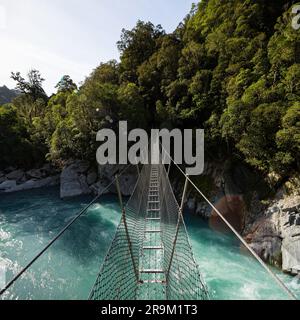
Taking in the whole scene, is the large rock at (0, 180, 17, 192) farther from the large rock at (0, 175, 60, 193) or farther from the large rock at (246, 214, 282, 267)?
the large rock at (246, 214, 282, 267)

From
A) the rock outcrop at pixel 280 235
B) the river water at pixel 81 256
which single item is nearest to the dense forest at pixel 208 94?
the rock outcrop at pixel 280 235

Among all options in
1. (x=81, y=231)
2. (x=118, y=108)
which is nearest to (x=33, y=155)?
(x=118, y=108)

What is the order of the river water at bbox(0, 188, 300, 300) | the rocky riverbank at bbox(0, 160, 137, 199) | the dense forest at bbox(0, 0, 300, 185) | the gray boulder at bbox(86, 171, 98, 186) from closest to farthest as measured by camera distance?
1. the river water at bbox(0, 188, 300, 300)
2. the dense forest at bbox(0, 0, 300, 185)
3. the rocky riverbank at bbox(0, 160, 137, 199)
4. the gray boulder at bbox(86, 171, 98, 186)

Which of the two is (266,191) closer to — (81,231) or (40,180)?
(81,231)

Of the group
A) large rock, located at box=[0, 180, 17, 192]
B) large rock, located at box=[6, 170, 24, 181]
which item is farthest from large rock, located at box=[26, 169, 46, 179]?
large rock, located at box=[0, 180, 17, 192]

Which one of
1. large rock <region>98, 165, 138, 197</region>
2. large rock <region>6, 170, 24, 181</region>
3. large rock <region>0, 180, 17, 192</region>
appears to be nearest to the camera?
large rock <region>98, 165, 138, 197</region>

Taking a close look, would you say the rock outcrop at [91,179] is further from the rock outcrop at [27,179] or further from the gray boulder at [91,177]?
the rock outcrop at [27,179]
